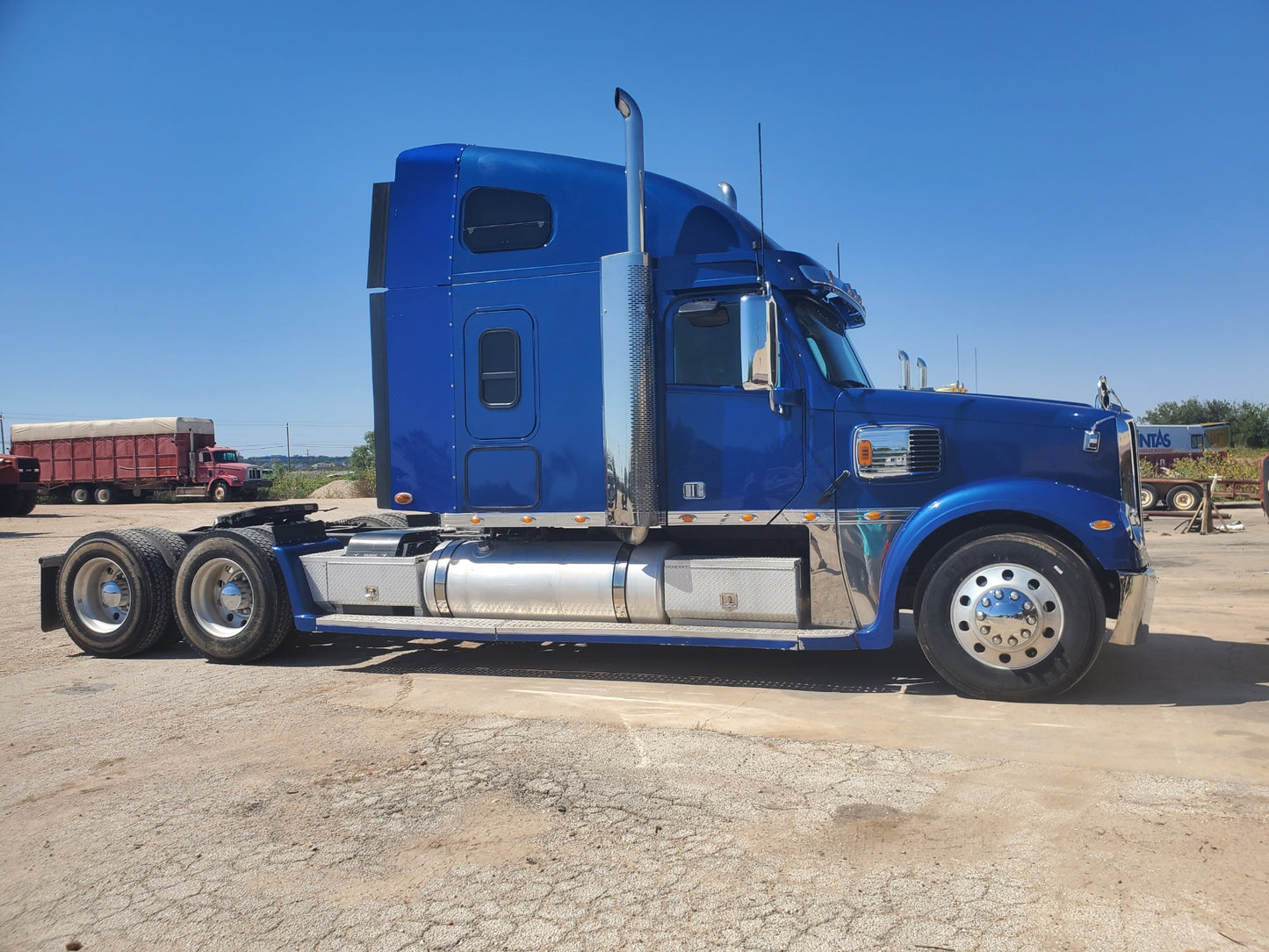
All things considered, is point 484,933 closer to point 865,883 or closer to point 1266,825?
point 865,883

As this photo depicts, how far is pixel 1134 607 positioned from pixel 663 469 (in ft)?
10.0

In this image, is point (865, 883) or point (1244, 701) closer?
point (865, 883)

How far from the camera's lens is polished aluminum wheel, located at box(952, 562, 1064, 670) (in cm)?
536

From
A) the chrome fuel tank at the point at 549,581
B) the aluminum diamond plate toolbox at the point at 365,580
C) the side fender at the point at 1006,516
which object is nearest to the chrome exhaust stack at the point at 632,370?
the chrome fuel tank at the point at 549,581

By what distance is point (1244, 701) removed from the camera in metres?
5.36

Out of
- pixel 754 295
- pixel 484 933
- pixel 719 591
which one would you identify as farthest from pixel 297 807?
pixel 754 295

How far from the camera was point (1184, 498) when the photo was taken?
Answer: 76.7ft

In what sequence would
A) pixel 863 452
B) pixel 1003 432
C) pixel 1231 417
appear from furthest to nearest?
1. pixel 1231 417
2. pixel 863 452
3. pixel 1003 432

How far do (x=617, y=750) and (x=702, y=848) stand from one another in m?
1.33

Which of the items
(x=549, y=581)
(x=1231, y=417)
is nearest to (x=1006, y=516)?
(x=549, y=581)

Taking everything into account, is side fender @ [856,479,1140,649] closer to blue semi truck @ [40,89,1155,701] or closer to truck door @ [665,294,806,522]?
blue semi truck @ [40,89,1155,701]

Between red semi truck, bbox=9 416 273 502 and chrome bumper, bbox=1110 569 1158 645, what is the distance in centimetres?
3631

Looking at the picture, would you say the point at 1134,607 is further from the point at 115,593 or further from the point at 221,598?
the point at 115,593

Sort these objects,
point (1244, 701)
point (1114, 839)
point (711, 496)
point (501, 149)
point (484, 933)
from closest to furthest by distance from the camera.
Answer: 1. point (484, 933)
2. point (1114, 839)
3. point (1244, 701)
4. point (711, 496)
5. point (501, 149)
